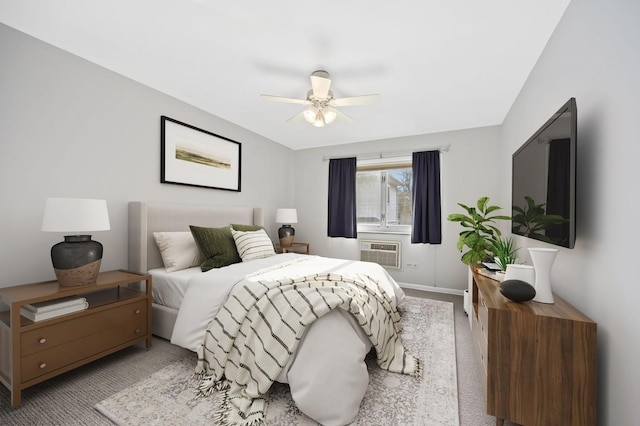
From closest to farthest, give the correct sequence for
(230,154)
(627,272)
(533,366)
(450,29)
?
1. (627,272)
2. (533,366)
3. (450,29)
4. (230,154)

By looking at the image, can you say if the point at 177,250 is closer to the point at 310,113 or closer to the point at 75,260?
the point at 75,260

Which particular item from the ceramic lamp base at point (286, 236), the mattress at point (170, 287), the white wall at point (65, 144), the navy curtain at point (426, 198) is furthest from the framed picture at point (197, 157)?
the navy curtain at point (426, 198)

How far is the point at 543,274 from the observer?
1.51m

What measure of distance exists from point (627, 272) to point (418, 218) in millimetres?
3130

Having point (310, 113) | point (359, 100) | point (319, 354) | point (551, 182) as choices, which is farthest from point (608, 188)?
point (310, 113)

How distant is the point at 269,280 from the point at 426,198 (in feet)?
9.79

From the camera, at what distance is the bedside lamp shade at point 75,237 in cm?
180

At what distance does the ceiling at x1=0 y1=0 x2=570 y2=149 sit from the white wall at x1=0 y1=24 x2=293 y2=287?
0.54 feet

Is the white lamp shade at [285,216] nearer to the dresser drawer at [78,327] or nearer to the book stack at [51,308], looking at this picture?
the dresser drawer at [78,327]

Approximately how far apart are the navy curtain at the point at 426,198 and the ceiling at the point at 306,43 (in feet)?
3.60

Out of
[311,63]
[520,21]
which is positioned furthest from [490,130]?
[311,63]

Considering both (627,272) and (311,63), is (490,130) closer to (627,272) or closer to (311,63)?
(311,63)

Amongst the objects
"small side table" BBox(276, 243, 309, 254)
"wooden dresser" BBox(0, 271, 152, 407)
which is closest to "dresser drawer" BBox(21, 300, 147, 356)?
"wooden dresser" BBox(0, 271, 152, 407)

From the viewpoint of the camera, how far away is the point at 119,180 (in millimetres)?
2631
